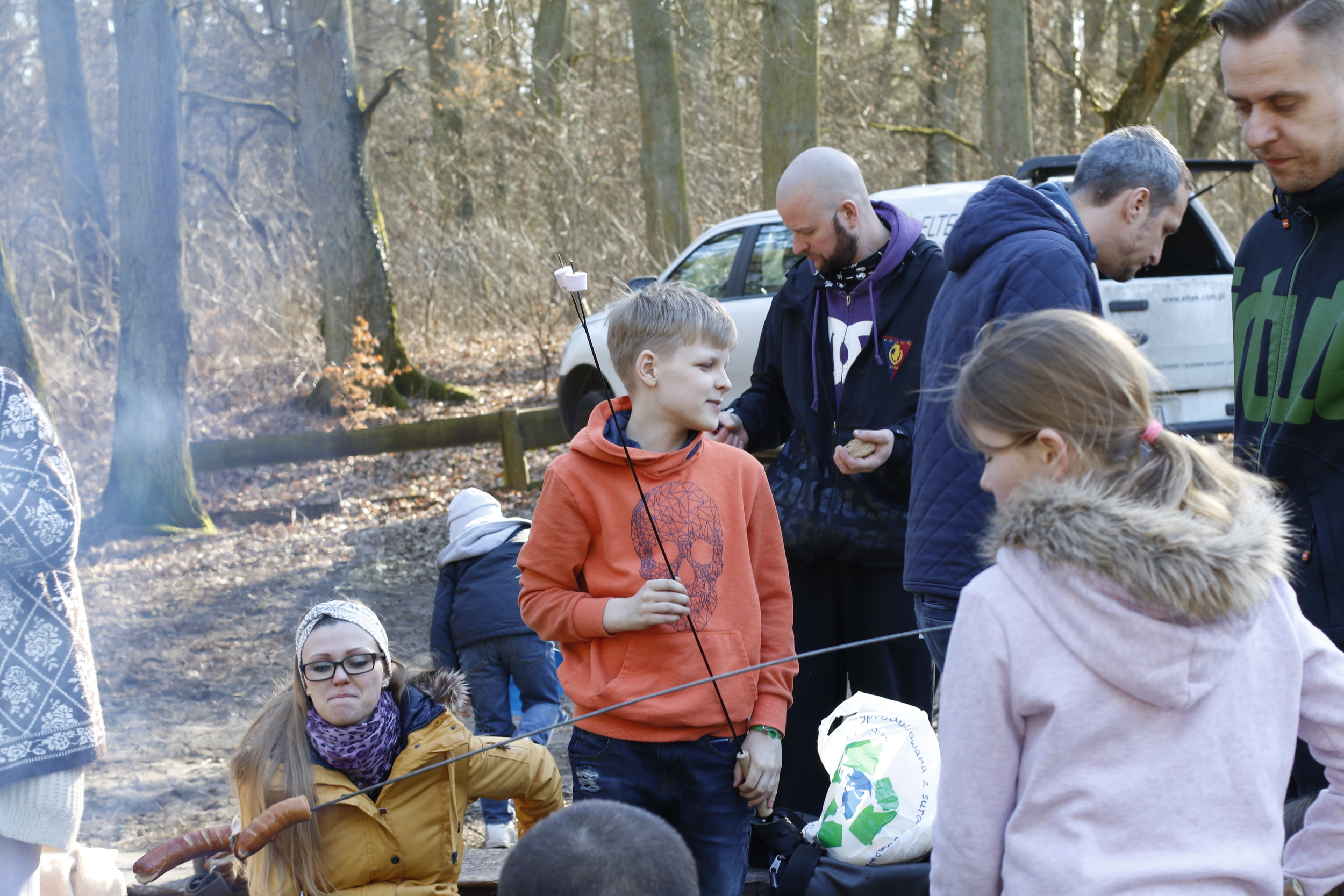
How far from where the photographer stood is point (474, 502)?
174 inches

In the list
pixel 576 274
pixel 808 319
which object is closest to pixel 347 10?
pixel 808 319

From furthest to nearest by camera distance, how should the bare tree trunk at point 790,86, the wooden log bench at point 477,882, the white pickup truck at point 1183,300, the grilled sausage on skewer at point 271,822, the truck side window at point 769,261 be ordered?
the bare tree trunk at point 790,86 → the truck side window at point 769,261 → the white pickup truck at point 1183,300 → the wooden log bench at point 477,882 → the grilled sausage on skewer at point 271,822

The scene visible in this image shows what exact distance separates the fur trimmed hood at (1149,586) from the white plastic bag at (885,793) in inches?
55.9

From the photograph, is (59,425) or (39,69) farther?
(39,69)

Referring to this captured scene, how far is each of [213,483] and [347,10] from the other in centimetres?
546

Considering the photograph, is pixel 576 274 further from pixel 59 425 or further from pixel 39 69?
pixel 39 69

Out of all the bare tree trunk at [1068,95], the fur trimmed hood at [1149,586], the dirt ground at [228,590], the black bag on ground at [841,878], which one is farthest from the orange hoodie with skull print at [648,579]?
the bare tree trunk at [1068,95]

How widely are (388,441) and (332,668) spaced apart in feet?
23.8

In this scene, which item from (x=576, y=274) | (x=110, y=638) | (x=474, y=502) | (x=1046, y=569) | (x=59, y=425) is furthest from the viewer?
(x=59, y=425)

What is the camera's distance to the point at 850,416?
3439 millimetres

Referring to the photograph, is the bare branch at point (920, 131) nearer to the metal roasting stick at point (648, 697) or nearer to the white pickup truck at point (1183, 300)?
the white pickup truck at point (1183, 300)

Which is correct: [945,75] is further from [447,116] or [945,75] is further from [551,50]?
[447,116]

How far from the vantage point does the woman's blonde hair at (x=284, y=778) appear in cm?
280

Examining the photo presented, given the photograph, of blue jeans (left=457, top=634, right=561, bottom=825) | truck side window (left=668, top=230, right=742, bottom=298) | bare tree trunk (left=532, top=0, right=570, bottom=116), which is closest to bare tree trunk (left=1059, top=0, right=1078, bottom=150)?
bare tree trunk (left=532, top=0, right=570, bottom=116)
